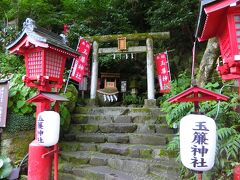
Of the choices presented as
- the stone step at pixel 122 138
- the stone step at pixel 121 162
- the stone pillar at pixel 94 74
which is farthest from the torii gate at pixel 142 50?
the stone step at pixel 121 162

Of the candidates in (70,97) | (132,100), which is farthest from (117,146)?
(132,100)

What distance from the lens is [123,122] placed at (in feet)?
29.7

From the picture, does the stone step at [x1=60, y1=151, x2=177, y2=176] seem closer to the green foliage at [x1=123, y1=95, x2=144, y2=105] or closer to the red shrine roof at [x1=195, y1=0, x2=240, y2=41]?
the red shrine roof at [x1=195, y1=0, x2=240, y2=41]

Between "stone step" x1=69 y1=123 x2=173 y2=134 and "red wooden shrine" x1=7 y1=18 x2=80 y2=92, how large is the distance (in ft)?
9.23

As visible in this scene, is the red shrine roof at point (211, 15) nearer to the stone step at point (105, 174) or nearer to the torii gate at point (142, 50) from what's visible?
the stone step at point (105, 174)

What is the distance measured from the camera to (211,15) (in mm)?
3717

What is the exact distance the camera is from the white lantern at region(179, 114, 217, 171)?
3.38m

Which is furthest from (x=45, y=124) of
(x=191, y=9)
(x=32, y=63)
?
(x=191, y=9)

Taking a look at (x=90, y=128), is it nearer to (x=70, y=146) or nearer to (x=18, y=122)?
(x=70, y=146)

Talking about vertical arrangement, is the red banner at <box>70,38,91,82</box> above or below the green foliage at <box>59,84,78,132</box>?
above

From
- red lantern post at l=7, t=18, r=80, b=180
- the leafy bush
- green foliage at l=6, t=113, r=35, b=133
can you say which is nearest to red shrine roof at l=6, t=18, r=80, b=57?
red lantern post at l=7, t=18, r=80, b=180

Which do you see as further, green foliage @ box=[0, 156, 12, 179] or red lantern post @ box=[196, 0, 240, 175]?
green foliage @ box=[0, 156, 12, 179]

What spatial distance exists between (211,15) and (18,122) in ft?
19.3

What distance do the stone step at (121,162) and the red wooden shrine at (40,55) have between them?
87.0 inches
